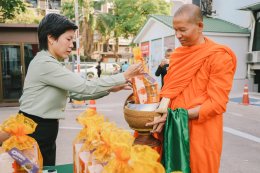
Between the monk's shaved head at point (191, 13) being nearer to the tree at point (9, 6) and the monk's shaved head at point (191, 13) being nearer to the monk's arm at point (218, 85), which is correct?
the monk's arm at point (218, 85)

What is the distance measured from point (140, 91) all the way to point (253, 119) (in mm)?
6495

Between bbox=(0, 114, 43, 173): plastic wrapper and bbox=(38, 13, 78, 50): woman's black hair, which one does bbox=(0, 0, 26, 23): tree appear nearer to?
bbox=(38, 13, 78, 50): woman's black hair

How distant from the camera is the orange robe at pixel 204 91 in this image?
152 cm

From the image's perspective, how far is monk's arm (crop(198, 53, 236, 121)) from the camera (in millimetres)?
1513

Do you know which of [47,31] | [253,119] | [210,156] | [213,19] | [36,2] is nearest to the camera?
[210,156]

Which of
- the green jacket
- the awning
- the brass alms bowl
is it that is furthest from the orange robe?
the awning

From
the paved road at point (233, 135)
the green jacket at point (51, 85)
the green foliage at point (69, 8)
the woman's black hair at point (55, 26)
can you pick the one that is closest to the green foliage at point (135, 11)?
the green foliage at point (69, 8)

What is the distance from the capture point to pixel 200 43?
167 cm

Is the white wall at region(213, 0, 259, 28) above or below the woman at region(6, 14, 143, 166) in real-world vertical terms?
above

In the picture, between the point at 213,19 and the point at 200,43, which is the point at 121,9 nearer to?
the point at 213,19

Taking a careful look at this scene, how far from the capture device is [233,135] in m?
5.75

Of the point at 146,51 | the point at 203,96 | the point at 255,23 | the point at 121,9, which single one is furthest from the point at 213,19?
the point at 203,96

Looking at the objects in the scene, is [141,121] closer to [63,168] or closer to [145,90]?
[145,90]

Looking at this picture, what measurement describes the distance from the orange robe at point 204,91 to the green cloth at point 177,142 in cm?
6
